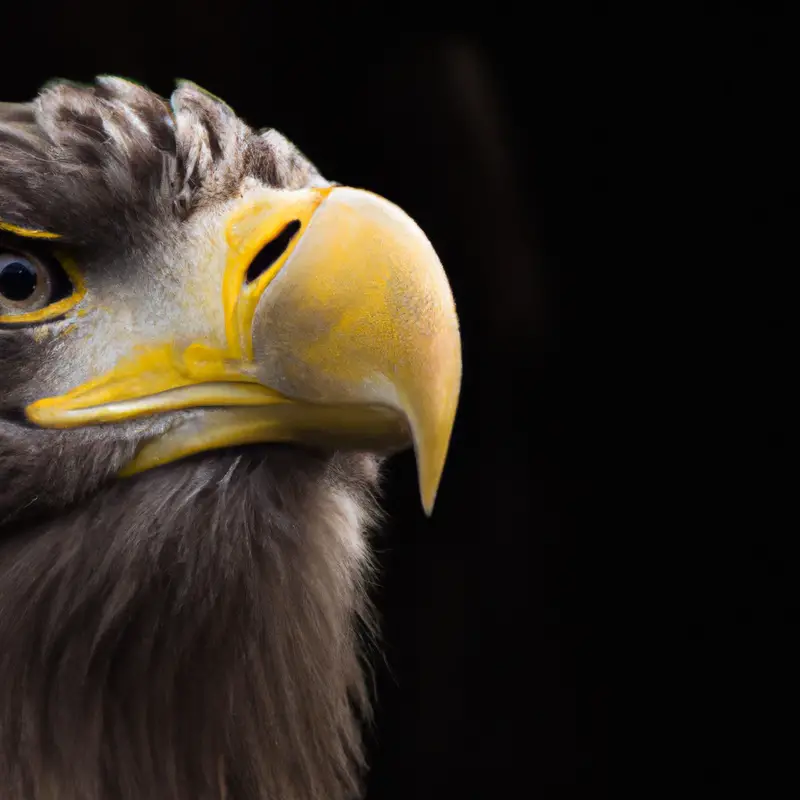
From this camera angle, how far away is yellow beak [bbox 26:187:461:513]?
85 centimetres

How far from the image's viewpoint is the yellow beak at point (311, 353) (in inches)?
33.5

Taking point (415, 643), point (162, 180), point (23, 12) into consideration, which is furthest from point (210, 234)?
point (415, 643)

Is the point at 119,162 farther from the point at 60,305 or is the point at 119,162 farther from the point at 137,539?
the point at 137,539

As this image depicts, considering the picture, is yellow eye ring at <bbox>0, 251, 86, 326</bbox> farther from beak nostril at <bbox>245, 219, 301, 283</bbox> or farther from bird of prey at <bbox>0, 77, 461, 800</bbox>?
beak nostril at <bbox>245, 219, 301, 283</bbox>

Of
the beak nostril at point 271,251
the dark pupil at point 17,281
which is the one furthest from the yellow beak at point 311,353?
the dark pupil at point 17,281

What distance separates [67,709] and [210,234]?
545 mm

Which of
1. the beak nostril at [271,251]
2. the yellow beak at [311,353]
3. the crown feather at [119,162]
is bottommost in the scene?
the yellow beak at [311,353]

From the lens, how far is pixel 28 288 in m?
0.96

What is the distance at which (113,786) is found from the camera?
3.46ft

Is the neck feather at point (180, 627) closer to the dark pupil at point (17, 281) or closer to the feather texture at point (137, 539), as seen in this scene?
the feather texture at point (137, 539)

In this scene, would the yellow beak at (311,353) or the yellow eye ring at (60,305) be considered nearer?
the yellow beak at (311,353)

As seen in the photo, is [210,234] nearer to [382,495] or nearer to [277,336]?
[277,336]

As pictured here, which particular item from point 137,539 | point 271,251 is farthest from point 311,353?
point 137,539

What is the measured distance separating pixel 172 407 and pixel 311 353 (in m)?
0.18
